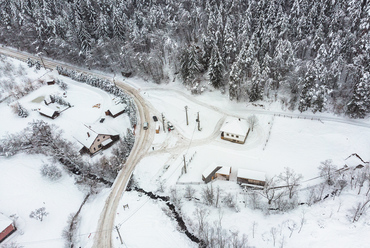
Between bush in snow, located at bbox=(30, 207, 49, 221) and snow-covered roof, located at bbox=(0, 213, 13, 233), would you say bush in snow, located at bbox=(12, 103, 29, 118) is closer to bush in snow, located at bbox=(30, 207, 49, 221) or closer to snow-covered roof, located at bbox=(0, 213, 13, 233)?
snow-covered roof, located at bbox=(0, 213, 13, 233)

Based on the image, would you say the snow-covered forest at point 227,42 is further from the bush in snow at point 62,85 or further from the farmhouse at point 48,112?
the farmhouse at point 48,112

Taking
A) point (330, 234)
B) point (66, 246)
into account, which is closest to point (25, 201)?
point (66, 246)

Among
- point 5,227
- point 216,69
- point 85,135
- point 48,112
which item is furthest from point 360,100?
point 48,112

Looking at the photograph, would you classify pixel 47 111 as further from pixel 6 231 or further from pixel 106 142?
pixel 6 231

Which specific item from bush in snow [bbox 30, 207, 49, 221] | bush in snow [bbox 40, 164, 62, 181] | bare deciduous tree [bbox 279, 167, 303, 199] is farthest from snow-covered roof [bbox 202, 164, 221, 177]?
bush in snow [bbox 40, 164, 62, 181]

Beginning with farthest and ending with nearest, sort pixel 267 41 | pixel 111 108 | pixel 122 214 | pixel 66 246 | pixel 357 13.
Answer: pixel 111 108 → pixel 267 41 → pixel 357 13 → pixel 122 214 → pixel 66 246

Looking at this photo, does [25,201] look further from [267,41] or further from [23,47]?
[23,47]
